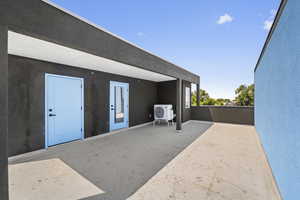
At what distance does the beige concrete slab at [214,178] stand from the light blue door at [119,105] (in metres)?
3.21

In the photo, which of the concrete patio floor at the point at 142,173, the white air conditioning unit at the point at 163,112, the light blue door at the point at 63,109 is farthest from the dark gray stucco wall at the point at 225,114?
the light blue door at the point at 63,109

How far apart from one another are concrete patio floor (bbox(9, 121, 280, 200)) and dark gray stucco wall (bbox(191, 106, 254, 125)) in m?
3.71

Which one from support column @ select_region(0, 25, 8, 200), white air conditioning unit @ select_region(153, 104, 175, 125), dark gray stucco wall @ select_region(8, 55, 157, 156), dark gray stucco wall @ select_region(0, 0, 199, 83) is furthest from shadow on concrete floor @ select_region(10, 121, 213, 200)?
white air conditioning unit @ select_region(153, 104, 175, 125)

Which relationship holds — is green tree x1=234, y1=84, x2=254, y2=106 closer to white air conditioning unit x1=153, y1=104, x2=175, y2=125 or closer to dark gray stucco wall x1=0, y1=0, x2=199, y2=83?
white air conditioning unit x1=153, y1=104, x2=175, y2=125

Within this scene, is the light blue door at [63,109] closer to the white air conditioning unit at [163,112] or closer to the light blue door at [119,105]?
the light blue door at [119,105]

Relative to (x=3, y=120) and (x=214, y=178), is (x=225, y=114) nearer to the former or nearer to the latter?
(x=214, y=178)

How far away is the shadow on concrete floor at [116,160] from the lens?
1934 millimetres

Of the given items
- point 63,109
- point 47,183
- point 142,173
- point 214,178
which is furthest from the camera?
point 63,109

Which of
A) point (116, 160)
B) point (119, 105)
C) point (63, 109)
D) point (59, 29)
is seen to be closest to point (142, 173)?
point (116, 160)

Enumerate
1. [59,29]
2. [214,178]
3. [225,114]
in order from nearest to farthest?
[59,29] < [214,178] < [225,114]

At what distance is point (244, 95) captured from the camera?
14914mm

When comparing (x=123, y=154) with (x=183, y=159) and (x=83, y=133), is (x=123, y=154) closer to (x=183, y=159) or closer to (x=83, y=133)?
(x=183, y=159)

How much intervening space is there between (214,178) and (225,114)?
592 cm

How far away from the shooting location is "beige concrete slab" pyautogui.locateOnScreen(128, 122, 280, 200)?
169 cm
